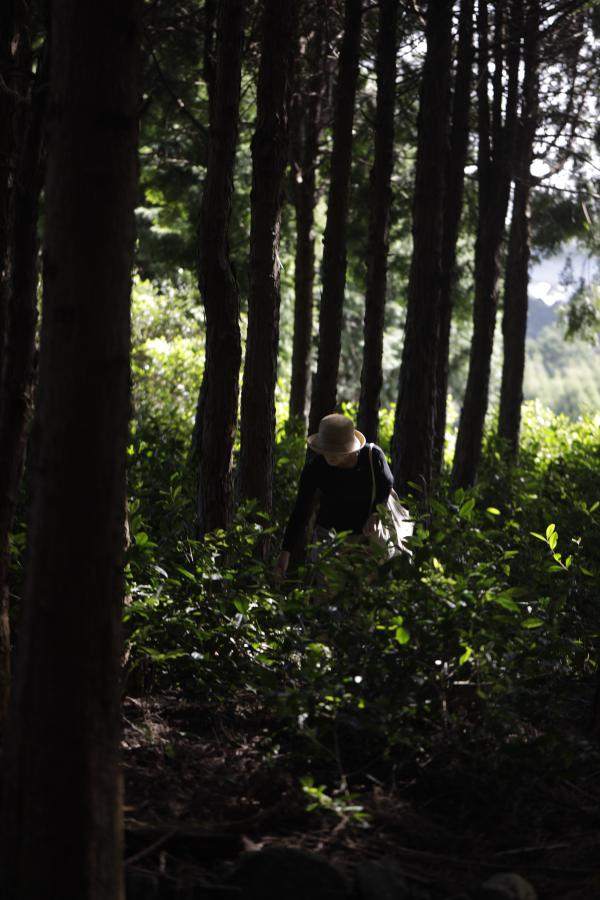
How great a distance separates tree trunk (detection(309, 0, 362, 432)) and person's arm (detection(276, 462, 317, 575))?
639cm

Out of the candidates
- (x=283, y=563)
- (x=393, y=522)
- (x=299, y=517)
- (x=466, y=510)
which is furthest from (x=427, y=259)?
(x=466, y=510)

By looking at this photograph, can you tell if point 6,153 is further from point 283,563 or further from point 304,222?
point 304,222

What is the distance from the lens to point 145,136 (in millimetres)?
24562

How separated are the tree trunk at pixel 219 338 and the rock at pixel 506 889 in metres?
4.77

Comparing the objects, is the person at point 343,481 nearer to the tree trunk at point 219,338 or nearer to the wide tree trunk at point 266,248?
the tree trunk at point 219,338

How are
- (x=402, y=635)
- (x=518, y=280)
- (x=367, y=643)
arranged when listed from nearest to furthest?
1. (x=402, y=635)
2. (x=367, y=643)
3. (x=518, y=280)

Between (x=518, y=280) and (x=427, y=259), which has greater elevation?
(x=518, y=280)

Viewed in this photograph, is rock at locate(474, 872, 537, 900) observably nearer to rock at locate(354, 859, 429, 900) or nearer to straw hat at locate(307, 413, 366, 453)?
rock at locate(354, 859, 429, 900)

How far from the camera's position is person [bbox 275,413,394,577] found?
7047 millimetres

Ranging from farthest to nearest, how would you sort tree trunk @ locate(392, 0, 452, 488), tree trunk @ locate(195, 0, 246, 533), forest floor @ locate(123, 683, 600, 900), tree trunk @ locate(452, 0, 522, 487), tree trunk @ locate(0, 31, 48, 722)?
tree trunk @ locate(452, 0, 522, 487) → tree trunk @ locate(392, 0, 452, 488) → tree trunk @ locate(195, 0, 246, 533) → tree trunk @ locate(0, 31, 48, 722) → forest floor @ locate(123, 683, 600, 900)

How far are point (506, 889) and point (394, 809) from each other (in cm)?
84

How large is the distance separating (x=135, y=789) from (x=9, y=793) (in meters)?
1.27

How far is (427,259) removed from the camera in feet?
37.4

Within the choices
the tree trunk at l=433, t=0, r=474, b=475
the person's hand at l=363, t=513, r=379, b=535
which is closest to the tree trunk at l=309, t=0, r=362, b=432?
the tree trunk at l=433, t=0, r=474, b=475
